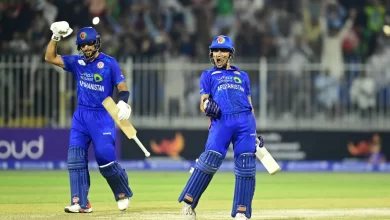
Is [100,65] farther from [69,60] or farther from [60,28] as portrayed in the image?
[60,28]

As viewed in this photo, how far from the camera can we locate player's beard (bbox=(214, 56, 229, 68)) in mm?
9062

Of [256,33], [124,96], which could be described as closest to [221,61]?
[124,96]

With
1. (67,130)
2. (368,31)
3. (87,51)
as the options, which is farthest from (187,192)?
(368,31)

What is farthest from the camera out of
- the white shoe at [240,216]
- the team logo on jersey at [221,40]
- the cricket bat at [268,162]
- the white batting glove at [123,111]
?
the white batting glove at [123,111]

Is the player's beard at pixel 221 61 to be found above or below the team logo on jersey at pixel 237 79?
above

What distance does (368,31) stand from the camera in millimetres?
20750

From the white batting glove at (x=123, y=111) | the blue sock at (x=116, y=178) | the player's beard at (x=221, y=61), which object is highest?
the player's beard at (x=221, y=61)

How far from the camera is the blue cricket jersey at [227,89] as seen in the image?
8953 millimetres

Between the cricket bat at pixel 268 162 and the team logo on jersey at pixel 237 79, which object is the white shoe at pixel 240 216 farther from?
the team logo on jersey at pixel 237 79

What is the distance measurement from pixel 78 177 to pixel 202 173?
5.39 ft

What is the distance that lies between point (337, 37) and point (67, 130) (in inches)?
254

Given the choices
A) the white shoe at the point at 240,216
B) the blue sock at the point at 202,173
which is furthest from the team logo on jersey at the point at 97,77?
the white shoe at the point at 240,216

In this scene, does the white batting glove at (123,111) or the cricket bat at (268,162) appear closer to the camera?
the cricket bat at (268,162)

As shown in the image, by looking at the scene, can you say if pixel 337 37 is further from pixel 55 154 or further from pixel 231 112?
pixel 231 112
